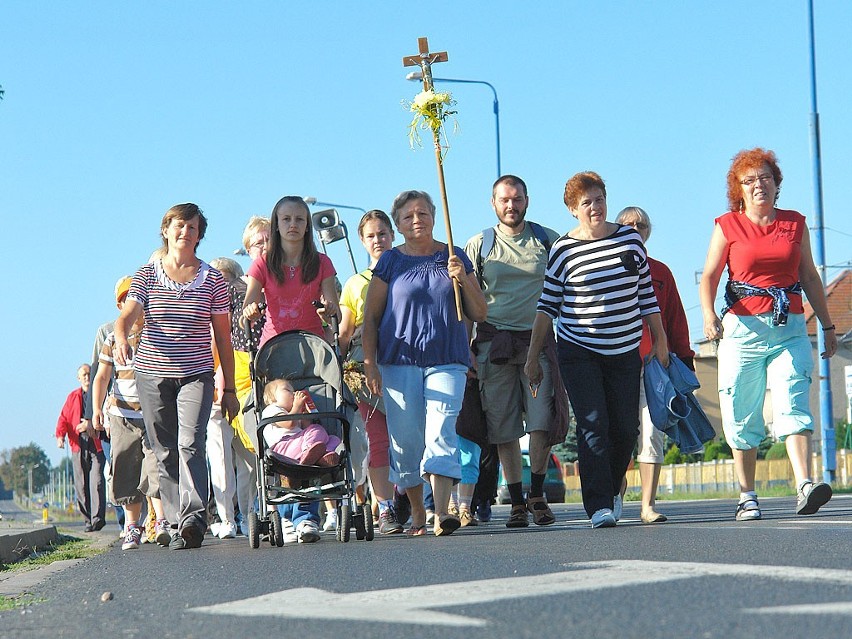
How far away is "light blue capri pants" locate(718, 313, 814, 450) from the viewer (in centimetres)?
892

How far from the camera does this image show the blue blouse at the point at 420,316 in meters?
9.23

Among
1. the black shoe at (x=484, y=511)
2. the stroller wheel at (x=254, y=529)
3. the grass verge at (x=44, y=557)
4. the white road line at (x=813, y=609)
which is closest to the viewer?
the white road line at (x=813, y=609)

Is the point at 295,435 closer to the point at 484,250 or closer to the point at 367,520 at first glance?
the point at 367,520

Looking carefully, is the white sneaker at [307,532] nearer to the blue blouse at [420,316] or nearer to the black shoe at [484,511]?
the blue blouse at [420,316]

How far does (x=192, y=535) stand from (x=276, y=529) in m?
0.67

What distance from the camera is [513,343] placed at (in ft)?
33.4

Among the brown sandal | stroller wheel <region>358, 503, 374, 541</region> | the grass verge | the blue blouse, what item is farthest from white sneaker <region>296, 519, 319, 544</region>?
the brown sandal

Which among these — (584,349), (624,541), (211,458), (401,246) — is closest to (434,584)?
(624,541)

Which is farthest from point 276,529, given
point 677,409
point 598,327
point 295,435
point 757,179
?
point 757,179

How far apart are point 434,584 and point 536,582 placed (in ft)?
1.38

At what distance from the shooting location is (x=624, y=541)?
271 inches

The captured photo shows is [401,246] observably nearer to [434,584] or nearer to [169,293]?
[169,293]

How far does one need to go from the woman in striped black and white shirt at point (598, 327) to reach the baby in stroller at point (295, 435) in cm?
154

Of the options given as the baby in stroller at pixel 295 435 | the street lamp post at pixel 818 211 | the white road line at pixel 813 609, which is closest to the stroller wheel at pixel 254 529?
the baby in stroller at pixel 295 435
